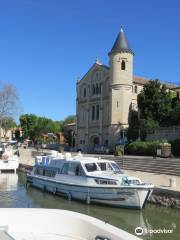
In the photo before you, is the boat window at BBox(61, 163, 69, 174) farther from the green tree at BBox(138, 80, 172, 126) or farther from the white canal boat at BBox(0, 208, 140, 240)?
the green tree at BBox(138, 80, 172, 126)

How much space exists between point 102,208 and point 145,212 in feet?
7.19

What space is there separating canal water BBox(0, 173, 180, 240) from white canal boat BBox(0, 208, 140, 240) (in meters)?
5.66

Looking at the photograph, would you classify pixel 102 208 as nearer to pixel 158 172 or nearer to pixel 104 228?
pixel 158 172

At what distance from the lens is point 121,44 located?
60.4 m

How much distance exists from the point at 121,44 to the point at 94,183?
42406mm

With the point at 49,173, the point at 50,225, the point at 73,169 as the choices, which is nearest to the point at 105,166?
the point at 73,169

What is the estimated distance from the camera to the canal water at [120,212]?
15.5 meters

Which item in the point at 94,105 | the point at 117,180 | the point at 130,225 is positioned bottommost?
the point at 130,225

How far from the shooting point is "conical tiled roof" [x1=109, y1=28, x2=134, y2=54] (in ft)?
197

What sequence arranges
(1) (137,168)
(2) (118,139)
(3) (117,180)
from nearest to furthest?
(3) (117,180) < (1) (137,168) < (2) (118,139)

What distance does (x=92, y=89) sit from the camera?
66375 mm

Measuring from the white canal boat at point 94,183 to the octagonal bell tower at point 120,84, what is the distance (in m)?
33.2

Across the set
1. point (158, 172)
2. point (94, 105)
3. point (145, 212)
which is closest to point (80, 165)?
point (145, 212)

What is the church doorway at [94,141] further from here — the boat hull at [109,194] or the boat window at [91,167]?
the boat window at [91,167]
